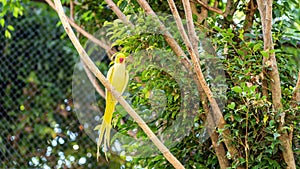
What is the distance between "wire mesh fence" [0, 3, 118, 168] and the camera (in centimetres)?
225

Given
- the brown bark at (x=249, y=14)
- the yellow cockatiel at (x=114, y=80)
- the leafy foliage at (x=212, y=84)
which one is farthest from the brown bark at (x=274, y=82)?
the yellow cockatiel at (x=114, y=80)

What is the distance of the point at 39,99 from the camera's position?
253 centimetres

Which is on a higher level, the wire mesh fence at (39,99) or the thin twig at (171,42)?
the thin twig at (171,42)

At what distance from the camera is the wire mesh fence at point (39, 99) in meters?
2.25

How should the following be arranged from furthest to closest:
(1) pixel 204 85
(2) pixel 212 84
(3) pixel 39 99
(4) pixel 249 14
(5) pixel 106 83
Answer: (3) pixel 39 99 → (4) pixel 249 14 → (2) pixel 212 84 → (1) pixel 204 85 → (5) pixel 106 83

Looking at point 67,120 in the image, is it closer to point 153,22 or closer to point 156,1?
point 156,1

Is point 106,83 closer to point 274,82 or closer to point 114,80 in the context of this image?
point 114,80

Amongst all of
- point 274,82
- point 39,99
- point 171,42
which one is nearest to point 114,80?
point 171,42

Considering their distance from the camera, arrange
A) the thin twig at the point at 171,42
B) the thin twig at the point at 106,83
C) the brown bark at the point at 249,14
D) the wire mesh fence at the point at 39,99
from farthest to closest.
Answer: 1. the wire mesh fence at the point at 39,99
2. the brown bark at the point at 249,14
3. the thin twig at the point at 171,42
4. the thin twig at the point at 106,83

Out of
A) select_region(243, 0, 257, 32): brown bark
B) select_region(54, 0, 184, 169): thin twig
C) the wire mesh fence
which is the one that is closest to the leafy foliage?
select_region(243, 0, 257, 32): brown bark

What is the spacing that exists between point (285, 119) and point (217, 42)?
10.8 inches

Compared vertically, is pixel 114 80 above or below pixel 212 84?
above

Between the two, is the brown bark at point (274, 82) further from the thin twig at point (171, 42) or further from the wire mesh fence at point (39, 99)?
the wire mesh fence at point (39, 99)

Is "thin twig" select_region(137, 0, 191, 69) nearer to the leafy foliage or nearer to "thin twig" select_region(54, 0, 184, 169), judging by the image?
the leafy foliage
